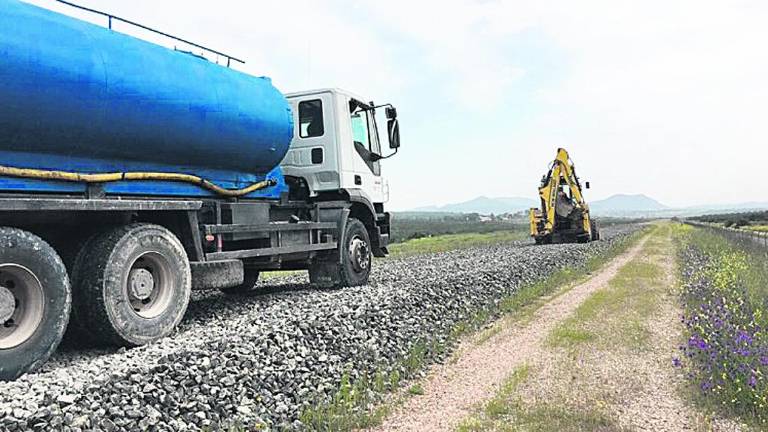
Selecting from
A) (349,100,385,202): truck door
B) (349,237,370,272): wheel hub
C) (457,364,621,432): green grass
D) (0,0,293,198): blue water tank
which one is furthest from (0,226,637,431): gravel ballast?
(349,100,385,202): truck door

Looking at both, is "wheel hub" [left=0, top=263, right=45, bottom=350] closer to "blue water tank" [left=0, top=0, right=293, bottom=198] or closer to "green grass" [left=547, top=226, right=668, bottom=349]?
"blue water tank" [left=0, top=0, right=293, bottom=198]

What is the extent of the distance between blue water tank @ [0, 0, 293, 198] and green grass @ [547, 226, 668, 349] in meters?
4.76

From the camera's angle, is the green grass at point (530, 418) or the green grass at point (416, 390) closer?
the green grass at point (530, 418)

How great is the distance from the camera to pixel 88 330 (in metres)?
5.77

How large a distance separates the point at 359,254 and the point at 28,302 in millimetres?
6051

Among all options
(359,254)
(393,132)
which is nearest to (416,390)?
(359,254)

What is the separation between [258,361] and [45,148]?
2620 mm

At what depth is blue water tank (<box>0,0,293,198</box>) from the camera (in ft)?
17.0

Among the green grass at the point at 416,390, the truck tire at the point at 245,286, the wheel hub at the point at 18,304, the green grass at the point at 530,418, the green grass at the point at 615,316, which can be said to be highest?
the wheel hub at the point at 18,304

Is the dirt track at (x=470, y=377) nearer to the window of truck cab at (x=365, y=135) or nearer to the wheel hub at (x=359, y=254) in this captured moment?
the wheel hub at (x=359, y=254)

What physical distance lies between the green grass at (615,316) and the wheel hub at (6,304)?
593 cm

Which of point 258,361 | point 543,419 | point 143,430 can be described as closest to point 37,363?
point 143,430

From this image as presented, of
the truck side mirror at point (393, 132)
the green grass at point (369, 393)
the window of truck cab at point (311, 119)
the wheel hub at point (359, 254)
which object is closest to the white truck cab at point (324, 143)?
the window of truck cab at point (311, 119)

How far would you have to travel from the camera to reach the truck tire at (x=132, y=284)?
18.6 feet
